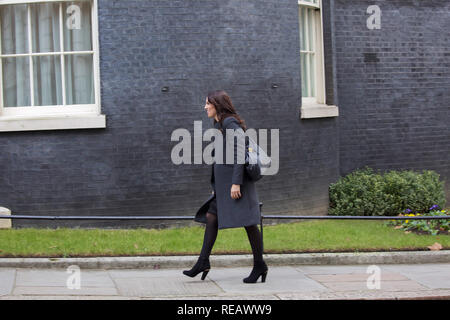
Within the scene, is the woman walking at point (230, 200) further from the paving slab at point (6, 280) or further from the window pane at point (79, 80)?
the window pane at point (79, 80)

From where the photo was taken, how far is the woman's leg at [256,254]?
24.8 feet

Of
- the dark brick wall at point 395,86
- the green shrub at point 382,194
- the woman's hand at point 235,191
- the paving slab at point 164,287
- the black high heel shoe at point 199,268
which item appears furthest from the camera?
the dark brick wall at point 395,86

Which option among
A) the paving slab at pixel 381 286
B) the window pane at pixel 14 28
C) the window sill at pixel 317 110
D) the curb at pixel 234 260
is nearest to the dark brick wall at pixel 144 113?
the window sill at pixel 317 110

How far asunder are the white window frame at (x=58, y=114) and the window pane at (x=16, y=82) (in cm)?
8

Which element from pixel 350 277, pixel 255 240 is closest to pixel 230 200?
pixel 255 240

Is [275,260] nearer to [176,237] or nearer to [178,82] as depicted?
[176,237]

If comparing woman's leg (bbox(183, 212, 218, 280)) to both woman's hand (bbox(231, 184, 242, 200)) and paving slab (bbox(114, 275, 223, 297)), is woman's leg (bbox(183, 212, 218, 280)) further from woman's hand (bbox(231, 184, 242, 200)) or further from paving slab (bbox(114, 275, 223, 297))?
woman's hand (bbox(231, 184, 242, 200))

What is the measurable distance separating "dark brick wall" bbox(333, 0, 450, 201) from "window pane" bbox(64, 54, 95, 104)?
Result: 196 inches

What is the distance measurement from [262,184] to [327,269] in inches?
125

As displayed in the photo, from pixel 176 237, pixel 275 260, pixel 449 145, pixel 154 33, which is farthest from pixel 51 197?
pixel 449 145

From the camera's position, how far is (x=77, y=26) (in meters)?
10.9

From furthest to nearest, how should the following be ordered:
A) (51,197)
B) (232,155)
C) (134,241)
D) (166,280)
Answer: (51,197) < (134,241) < (166,280) < (232,155)

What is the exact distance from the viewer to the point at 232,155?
742 centimetres

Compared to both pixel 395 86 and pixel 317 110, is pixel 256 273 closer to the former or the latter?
pixel 317 110
